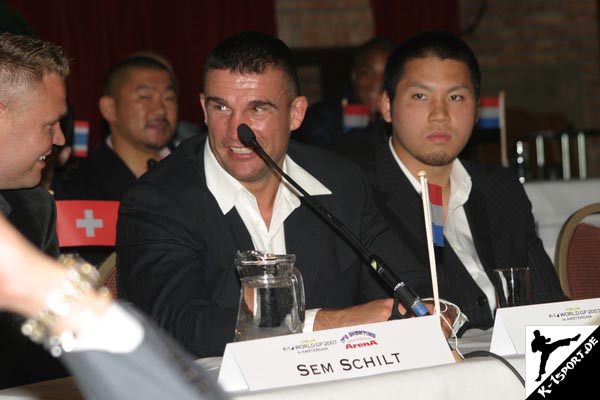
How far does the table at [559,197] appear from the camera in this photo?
3.43m

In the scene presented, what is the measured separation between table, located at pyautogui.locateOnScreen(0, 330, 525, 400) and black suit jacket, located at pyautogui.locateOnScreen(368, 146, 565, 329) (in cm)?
94

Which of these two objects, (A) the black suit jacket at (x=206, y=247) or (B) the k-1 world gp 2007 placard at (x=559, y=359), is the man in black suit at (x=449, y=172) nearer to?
(A) the black suit jacket at (x=206, y=247)

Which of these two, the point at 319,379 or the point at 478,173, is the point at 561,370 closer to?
the point at 319,379

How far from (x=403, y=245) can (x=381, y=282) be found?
4.7 inches

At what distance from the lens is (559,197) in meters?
3.47

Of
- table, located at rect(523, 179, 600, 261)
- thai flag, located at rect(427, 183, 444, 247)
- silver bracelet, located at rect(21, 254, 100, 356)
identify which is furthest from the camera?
table, located at rect(523, 179, 600, 261)

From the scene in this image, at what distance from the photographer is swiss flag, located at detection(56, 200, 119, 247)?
8.85 feet

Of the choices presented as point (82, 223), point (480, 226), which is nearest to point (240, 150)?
point (82, 223)

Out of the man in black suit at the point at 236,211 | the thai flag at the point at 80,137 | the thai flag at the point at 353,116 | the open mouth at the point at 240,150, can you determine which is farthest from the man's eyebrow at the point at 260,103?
the thai flag at the point at 353,116

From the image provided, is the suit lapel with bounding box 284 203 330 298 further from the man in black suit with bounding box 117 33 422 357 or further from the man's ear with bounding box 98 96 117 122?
the man's ear with bounding box 98 96 117 122

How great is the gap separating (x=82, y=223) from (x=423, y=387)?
5.37ft

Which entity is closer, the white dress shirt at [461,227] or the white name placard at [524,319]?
the white name placard at [524,319]

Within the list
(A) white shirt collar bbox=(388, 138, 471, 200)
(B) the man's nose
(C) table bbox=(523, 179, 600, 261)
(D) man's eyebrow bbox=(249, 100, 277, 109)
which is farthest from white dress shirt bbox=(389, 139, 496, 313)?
(C) table bbox=(523, 179, 600, 261)

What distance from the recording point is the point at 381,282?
241cm
